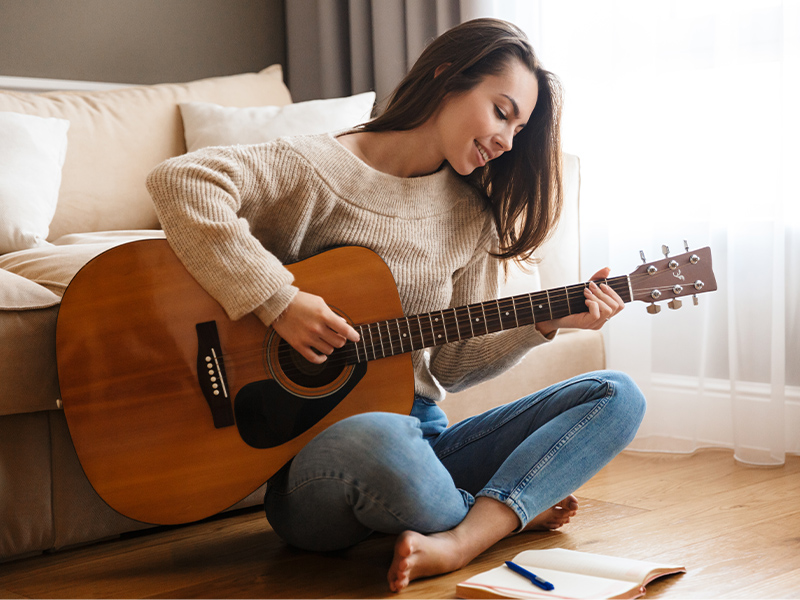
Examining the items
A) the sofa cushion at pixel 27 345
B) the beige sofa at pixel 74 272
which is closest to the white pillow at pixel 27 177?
the beige sofa at pixel 74 272

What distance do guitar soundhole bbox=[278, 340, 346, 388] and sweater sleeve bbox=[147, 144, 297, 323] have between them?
0.06 m

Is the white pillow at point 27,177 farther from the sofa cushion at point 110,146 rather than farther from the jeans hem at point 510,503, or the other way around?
the jeans hem at point 510,503

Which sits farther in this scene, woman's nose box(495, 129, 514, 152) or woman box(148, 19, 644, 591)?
woman's nose box(495, 129, 514, 152)

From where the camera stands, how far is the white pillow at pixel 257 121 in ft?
6.66

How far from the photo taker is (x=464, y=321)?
120 cm

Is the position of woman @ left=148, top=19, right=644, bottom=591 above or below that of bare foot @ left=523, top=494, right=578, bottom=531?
above

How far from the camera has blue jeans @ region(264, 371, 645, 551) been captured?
1.00m

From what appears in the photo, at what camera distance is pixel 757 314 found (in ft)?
5.94

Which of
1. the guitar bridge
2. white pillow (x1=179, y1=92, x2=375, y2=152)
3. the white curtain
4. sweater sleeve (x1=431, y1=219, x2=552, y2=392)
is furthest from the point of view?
white pillow (x1=179, y1=92, x2=375, y2=152)

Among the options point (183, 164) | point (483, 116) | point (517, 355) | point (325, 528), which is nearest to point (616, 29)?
point (483, 116)

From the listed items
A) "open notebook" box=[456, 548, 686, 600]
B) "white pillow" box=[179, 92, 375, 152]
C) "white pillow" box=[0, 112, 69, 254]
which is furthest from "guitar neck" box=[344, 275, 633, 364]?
"white pillow" box=[179, 92, 375, 152]

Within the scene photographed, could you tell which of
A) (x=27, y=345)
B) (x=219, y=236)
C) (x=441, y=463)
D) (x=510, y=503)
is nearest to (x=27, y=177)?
(x=27, y=345)

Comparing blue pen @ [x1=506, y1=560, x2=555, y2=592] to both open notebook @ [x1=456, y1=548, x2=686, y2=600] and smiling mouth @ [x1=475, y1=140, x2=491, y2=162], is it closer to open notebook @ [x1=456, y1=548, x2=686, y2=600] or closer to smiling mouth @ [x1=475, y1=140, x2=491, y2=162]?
open notebook @ [x1=456, y1=548, x2=686, y2=600]

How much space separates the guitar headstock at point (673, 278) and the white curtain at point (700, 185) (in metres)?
0.60
